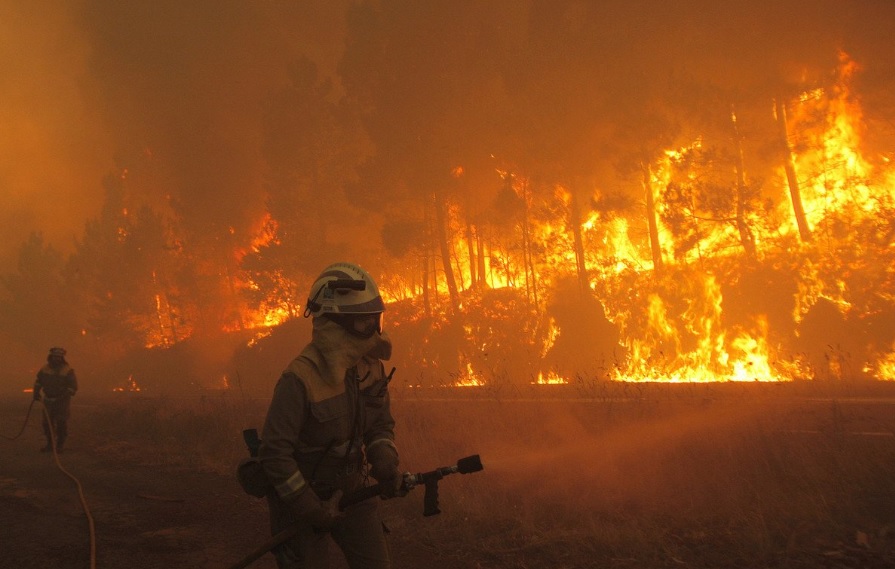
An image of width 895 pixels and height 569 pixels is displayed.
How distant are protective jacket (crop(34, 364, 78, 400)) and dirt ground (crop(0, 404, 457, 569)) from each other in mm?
1561

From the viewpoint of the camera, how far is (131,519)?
824 cm

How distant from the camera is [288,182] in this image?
36.2 meters

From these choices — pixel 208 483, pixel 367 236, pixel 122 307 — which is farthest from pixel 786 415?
pixel 122 307

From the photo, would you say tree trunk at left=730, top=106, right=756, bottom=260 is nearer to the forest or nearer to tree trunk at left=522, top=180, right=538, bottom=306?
the forest

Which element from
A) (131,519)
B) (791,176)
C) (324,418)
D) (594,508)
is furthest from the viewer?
(791,176)

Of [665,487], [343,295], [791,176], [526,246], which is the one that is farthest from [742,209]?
[343,295]

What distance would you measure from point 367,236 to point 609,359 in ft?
68.3

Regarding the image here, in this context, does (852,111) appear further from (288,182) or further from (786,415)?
(288,182)

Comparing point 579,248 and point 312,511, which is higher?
point 579,248

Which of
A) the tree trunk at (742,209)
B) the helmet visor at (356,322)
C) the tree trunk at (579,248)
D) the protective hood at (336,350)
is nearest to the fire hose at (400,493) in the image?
the protective hood at (336,350)

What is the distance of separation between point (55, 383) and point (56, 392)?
195 mm

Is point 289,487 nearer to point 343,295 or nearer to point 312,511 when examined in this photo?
point 312,511

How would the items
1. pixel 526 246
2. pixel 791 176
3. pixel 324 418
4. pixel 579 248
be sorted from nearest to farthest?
1. pixel 324 418
2. pixel 791 176
3. pixel 579 248
4. pixel 526 246

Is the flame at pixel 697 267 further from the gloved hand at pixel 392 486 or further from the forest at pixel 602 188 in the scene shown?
the gloved hand at pixel 392 486
